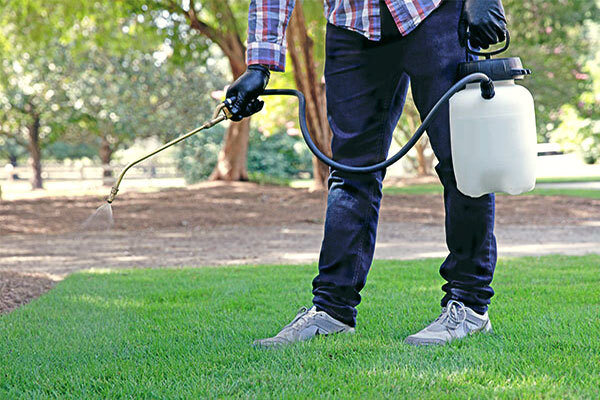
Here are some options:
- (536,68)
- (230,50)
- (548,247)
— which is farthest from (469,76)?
(536,68)

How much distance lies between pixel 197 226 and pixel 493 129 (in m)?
7.51

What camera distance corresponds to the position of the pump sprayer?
230cm

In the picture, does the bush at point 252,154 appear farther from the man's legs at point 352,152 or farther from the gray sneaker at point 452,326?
the gray sneaker at point 452,326

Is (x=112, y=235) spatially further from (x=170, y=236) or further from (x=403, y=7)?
(x=403, y=7)

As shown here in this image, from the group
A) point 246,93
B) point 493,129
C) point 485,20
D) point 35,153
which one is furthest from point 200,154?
point 493,129

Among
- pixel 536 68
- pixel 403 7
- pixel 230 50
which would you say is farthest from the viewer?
pixel 536 68

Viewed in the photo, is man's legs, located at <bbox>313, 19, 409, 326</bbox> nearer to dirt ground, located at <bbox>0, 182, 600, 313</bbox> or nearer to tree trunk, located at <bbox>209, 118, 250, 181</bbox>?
dirt ground, located at <bbox>0, 182, 600, 313</bbox>

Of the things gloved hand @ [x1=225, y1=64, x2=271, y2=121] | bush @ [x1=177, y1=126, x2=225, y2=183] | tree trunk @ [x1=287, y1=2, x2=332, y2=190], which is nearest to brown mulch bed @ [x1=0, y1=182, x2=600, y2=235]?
tree trunk @ [x1=287, y1=2, x2=332, y2=190]

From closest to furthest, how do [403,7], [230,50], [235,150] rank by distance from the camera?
[403,7] < [230,50] < [235,150]

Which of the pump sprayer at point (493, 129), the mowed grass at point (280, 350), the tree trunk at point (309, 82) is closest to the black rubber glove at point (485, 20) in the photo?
the pump sprayer at point (493, 129)

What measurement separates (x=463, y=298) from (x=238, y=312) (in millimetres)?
1199

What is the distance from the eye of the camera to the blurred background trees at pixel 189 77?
1241cm

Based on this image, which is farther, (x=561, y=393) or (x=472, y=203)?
(x=472, y=203)

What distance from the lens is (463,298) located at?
8.73ft
